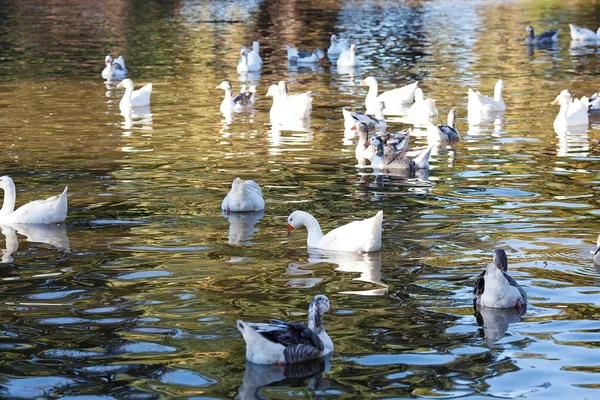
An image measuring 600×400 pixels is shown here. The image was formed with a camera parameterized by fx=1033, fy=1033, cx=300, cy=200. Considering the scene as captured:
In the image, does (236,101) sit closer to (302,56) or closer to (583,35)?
(302,56)

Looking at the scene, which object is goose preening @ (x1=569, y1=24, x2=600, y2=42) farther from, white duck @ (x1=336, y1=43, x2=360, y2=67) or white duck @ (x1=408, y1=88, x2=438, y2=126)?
white duck @ (x1=408, y1=88, x2=438, y2=126)

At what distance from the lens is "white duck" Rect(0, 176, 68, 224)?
1482cm

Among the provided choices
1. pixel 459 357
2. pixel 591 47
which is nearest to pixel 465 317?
pixel 459 357

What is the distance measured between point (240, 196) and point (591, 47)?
30002 millimetres

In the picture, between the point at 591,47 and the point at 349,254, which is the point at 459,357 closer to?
the point at 349,254

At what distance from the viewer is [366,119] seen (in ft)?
76.7

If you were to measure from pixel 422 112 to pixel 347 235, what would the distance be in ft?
41.1

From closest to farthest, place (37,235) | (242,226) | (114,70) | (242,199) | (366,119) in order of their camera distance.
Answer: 1. (37,235)
2. (242,226)
3. (242,199)
4. (366,119)
5. (114,70)

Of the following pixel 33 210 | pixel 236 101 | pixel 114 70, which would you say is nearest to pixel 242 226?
pixel 33 210

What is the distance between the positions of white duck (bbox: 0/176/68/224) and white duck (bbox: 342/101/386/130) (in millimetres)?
9430

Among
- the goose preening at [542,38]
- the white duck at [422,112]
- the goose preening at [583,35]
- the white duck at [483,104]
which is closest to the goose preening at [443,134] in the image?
the white duck at [422,112]

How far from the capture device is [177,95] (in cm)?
2988

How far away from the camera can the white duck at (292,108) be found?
24750mm

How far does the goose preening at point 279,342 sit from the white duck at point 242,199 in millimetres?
6078
